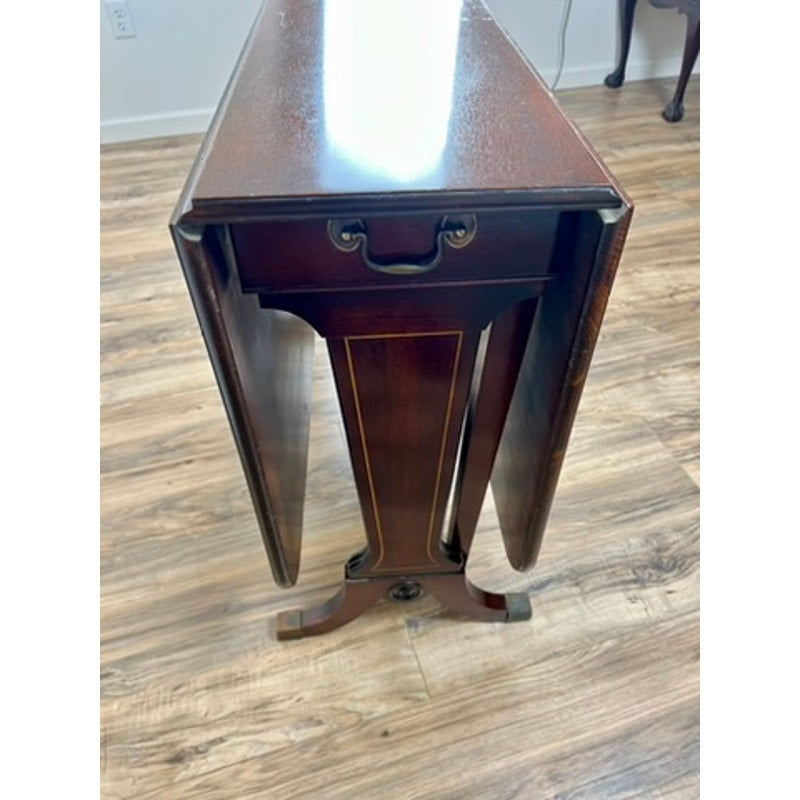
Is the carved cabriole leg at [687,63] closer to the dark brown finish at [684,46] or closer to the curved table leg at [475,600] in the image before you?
the dark brown finish at [684,46]

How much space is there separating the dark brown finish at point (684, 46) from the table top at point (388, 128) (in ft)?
6.52

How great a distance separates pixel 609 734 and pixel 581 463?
1.79 ft

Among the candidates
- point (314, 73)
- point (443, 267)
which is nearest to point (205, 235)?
point (443, 267)

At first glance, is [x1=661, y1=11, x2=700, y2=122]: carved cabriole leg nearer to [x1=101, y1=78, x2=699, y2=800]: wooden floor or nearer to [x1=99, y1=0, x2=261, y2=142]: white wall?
[x1=101, y1=78, x2=699, y2=800]: wooden floor

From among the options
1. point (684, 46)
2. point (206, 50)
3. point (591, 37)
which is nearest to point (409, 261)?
point (206, 50)

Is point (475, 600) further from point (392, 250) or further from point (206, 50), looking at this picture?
point (206, 50)

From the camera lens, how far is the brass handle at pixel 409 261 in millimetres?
549

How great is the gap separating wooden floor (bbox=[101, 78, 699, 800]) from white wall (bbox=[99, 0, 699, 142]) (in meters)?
1.41

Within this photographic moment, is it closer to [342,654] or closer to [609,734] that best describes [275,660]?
[342,654]

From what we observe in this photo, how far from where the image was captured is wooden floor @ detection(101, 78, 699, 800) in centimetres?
96

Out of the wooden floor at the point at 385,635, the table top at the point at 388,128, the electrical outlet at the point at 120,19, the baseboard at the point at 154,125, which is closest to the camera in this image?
the table top at the point at 388,128

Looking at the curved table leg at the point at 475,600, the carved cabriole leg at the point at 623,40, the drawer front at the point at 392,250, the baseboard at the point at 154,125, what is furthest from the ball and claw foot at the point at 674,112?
the drawer front at the point at 392,250

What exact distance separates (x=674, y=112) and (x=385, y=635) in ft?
8.04

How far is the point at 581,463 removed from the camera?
1372mm
